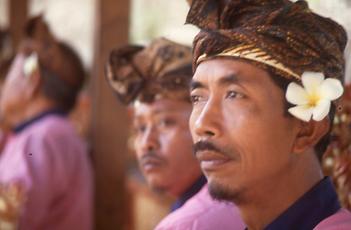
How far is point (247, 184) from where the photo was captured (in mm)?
1392

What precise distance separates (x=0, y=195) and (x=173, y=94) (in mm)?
1254

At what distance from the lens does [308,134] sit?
1435 millimetres

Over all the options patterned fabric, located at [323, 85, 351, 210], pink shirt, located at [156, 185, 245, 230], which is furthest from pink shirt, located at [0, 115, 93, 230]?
patterned fabric, located at [323, 85, 351, 210]

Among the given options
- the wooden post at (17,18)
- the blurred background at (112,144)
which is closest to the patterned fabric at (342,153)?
the blurred background at (112,144)

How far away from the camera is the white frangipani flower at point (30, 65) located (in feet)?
11.1

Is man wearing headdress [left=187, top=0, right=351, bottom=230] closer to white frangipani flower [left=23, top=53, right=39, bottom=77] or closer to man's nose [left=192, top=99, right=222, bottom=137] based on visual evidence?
man's nose [left=192, top=99, right=222, bottom=137]

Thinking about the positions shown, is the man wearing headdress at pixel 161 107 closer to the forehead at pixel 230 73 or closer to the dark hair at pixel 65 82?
the forehead at pixel 230 73

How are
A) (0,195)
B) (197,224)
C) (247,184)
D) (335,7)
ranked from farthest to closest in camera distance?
(0,195) < (335,7) < (197,224) < (247,184)

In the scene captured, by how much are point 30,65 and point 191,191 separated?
1621 mm

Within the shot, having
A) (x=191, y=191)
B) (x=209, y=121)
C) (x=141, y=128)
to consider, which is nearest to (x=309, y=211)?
(x=209, y=121)

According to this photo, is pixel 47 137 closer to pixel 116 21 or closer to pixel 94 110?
pixel 94 110

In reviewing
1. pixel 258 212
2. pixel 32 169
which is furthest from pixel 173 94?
pixel 32 169

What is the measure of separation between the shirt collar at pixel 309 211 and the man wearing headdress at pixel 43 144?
6.21 ft

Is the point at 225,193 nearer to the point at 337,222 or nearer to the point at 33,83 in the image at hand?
the point at 337,222
